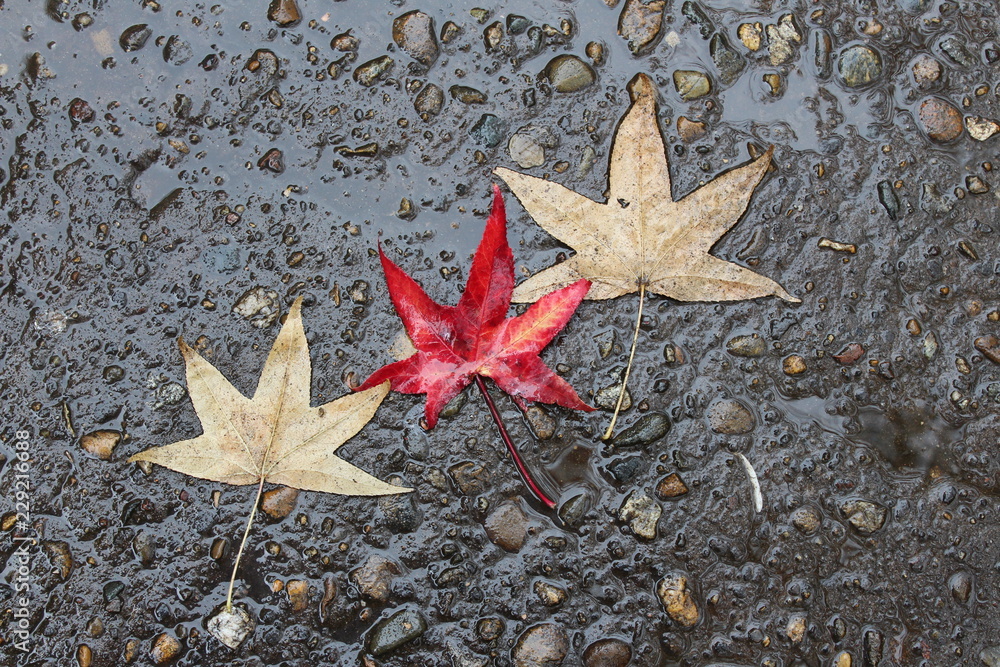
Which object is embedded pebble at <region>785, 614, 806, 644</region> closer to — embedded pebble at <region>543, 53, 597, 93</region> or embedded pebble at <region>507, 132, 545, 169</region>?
embedded pebble at <region>507, 132, 545, 169</region>

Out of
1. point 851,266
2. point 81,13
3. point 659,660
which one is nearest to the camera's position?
point 659,660

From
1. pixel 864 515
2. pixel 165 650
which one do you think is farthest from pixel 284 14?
pixel 864 515

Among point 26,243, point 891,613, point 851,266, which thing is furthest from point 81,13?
point 891,613

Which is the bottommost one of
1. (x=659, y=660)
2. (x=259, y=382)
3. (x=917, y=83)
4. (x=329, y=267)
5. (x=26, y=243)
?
(x=659, y=660)

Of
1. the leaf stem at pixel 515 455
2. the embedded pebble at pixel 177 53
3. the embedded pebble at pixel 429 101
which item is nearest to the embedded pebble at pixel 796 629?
the leaf stem at pixel 515 455

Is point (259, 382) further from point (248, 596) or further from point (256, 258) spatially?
point (248, 596)

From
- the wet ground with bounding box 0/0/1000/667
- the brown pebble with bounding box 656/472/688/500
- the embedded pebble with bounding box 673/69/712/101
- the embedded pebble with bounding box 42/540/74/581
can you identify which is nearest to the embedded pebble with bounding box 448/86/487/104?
the wet ground with bounding box 0/0/1000/667

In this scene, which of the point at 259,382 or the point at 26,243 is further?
the point at 26,243
